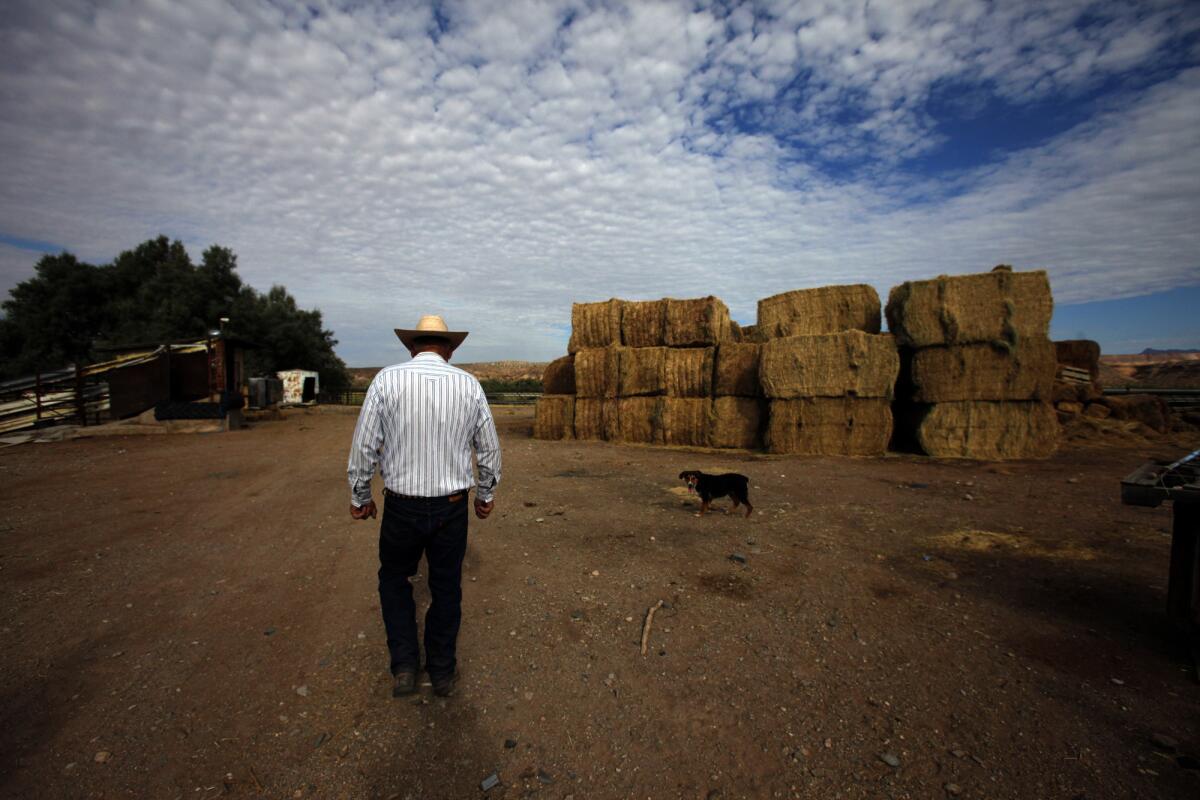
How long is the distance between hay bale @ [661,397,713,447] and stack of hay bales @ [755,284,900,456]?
1.73m

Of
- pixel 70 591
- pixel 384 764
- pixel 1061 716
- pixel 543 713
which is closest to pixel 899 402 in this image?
pixel 1061 716

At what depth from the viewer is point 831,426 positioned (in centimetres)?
1178

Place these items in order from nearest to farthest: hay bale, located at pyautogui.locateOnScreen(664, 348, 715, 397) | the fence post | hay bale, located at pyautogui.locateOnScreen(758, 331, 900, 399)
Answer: hay bale, located at pyautogui.locateOnScreen(758, 331, 900, 399)
hay bale, located at pyautogui.locateOnScreen(664, 348, 715, 397)
the fence post

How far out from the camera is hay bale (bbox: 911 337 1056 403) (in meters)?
10.4

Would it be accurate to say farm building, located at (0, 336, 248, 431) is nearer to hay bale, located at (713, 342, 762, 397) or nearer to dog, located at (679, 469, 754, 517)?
hay bale, located at (713, 342, 762, 397)

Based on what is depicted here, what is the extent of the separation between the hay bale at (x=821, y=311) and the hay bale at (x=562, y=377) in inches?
241

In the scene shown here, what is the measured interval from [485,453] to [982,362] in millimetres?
11768

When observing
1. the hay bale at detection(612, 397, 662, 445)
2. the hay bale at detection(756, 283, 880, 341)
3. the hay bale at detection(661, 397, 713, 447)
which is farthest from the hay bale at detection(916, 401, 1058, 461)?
the hay bale at detection(612, 397, 662, 445)

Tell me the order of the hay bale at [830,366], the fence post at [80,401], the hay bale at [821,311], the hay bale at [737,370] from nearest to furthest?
the hay bale at [830,366] < the hay bale at [821,311] < the hay bale at [737,370] < the fence post at [80,401]

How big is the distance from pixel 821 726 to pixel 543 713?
1.63 metres

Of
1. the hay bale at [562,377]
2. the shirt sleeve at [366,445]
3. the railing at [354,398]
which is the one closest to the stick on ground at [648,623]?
the shirt sleeve at [366,445]

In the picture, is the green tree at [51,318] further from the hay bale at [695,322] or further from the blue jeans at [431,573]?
the blue jeans at [431,573]

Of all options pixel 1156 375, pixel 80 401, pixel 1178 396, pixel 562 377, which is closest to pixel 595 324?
pixel 562 377

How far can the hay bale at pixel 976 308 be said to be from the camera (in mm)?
10375
